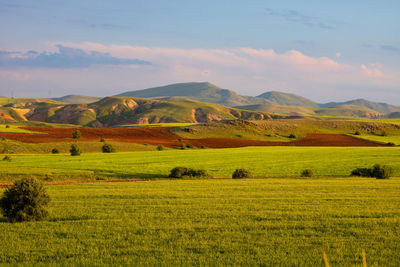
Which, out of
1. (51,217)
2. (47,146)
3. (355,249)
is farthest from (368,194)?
(47,146)

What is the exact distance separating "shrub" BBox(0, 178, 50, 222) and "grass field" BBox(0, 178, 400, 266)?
21.6 inches

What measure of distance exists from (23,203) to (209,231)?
904cm

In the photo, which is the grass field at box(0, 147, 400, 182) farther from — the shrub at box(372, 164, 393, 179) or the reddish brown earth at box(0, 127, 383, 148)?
the reddish brown earth at box(0, 127, 383, 148)

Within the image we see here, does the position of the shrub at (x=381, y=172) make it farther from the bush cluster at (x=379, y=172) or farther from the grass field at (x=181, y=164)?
the grass field at (x=181, y=164)

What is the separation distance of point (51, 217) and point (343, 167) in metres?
35.3

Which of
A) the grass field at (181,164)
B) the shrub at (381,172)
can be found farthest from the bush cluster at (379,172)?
the grass field at (181,164)

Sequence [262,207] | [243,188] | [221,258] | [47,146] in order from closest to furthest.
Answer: [221,258] → [262,207] → [243,188] → [47,146]

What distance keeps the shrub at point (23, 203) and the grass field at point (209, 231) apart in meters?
0.55

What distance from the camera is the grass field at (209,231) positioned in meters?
11.3

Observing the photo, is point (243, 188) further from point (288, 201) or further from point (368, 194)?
point (368, 194)

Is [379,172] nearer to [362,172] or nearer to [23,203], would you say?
[362,172]

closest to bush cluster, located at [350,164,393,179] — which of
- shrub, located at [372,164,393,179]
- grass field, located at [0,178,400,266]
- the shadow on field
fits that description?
shrub, located at [372,164,393,179]

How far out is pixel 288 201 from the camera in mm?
20672

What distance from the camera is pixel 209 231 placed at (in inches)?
563
